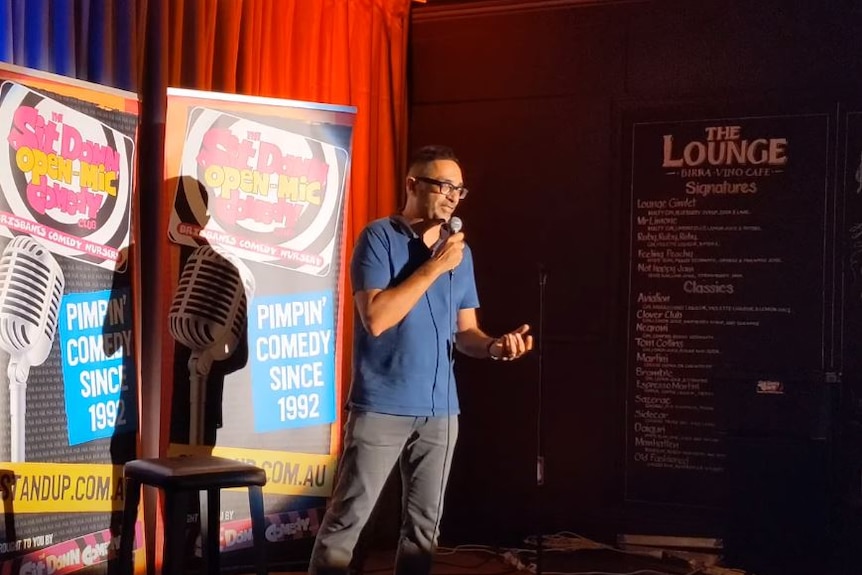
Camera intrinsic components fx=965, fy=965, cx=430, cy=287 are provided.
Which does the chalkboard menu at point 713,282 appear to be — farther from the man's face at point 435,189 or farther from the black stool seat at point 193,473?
the black stool seat at point 193,473

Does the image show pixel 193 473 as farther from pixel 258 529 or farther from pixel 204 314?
pixel 204 314

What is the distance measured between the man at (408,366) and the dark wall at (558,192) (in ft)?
4.77

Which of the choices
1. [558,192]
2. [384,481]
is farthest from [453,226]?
[558,192]

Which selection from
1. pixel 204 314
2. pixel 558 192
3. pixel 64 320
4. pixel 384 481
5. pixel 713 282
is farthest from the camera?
pixel 558 192

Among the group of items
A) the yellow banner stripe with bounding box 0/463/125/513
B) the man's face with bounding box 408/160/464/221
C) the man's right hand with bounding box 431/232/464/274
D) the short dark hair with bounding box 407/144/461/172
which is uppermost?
the short dark hair with bounding box 407/144/461/172

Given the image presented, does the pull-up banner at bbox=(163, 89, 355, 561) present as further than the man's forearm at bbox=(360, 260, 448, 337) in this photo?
Yes

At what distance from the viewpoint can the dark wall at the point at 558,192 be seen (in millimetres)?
4285

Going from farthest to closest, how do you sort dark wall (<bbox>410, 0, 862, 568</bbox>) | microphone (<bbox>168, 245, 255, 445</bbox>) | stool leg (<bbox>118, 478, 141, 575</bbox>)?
dark wall (<bbox>410, 0, 862, 568</bbox>)
microphone (<bbox>168, 245, 255, 445</bbox>)
stool leg (<bbox>118, 478, 141, 575</bbox>)

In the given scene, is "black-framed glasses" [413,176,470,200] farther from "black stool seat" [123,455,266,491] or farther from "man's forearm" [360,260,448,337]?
"black stool seat" [123,455,266,491]

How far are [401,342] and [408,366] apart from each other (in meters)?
0.07

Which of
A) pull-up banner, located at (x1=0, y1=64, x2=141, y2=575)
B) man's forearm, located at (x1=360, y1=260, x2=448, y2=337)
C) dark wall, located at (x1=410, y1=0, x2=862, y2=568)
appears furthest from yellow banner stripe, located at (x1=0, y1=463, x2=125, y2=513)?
dark wall, located at (x1=410, y1=0, x2=862, y2=568)

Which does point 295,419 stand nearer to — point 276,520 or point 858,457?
point 276,520

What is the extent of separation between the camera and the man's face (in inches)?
114

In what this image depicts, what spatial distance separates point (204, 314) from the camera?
3375mm
